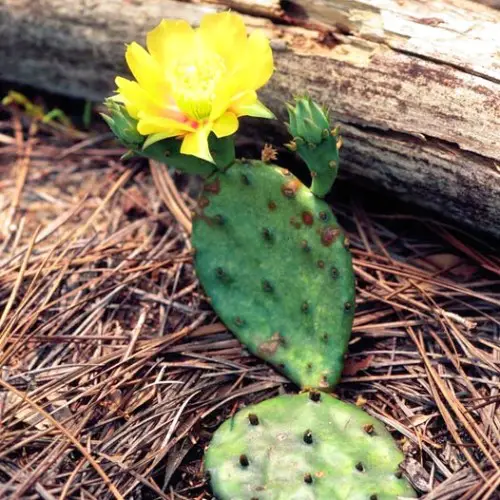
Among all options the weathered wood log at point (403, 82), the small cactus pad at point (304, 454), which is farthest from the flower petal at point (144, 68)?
the small cactus pad at point (304, 454)

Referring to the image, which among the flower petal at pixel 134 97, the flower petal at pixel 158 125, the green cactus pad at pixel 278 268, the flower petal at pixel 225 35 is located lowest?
the green cactus pad at pixel 278 268

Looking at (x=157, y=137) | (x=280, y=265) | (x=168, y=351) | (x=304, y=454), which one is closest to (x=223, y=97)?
(x=157, y=137)

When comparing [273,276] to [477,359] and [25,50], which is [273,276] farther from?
[25,50]

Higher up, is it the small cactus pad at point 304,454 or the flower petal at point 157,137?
the flower petal at point 157,137

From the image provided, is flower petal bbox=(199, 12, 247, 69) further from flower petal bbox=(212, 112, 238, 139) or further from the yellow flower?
flower petal bbox=(212, 112, 238, 139)

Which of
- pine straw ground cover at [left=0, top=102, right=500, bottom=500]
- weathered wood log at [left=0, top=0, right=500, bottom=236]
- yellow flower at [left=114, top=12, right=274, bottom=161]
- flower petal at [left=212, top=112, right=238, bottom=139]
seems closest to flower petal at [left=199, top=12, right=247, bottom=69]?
yellow flower at [left=114, top=12, right=274, bottom=161]

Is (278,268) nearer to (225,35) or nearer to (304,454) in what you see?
(304,454)

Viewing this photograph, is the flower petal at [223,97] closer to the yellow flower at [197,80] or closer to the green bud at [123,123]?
the yellow flower at [197,80]

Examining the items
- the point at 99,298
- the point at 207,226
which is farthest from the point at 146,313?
the point at 207,226
